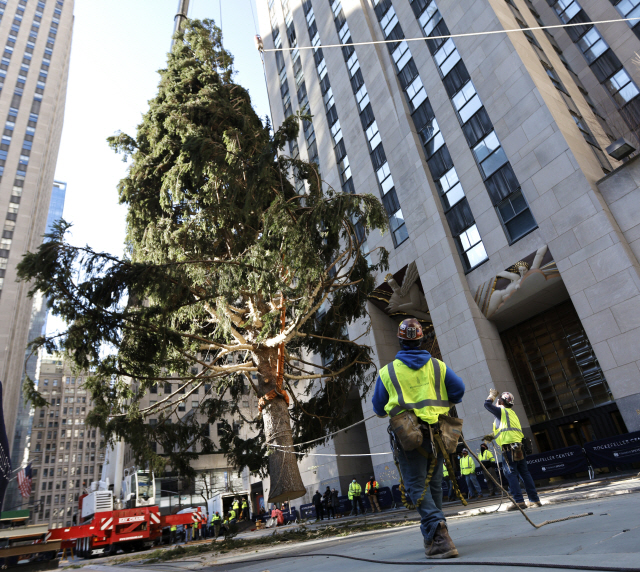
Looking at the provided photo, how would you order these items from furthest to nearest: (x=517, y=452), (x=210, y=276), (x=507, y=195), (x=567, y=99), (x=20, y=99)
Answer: (x=20, y=99) → (x=567, y=99) → (x=507, y=195) → (x=210, y=276) → (x=517, y=452)

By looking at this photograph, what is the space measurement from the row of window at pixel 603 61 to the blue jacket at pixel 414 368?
75.1ft

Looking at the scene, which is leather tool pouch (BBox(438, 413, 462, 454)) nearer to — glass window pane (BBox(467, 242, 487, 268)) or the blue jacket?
the blue jacket

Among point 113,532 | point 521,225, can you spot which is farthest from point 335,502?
point 521,225

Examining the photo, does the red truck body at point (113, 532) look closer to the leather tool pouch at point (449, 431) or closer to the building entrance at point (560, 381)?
the building entrance at point (560, 381)

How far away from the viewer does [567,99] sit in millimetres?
21234

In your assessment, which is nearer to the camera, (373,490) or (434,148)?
(373,490)

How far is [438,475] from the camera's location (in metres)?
3.82

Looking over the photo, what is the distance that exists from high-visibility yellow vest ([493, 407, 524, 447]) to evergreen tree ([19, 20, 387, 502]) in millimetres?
5145

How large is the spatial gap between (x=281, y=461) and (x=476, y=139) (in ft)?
55.9

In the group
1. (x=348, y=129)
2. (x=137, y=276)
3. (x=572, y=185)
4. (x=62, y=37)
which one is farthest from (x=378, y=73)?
(x=62, y=37)

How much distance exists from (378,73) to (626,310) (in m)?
19.8

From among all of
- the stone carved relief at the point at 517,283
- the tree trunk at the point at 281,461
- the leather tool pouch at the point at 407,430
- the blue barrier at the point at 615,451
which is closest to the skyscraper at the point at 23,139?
the stone carved relief at the point at 517,283

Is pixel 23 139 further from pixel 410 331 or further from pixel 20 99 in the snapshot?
pixel 410 331

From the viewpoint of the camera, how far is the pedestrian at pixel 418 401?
3646 mm
